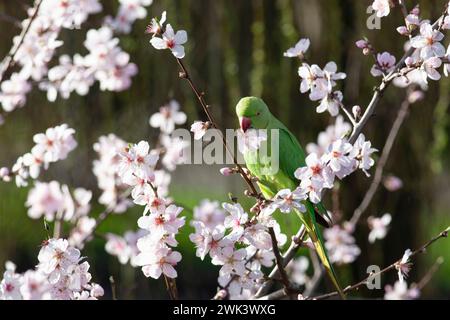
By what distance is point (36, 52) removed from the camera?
Result: 187cm

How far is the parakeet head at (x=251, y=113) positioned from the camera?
56.7 inches

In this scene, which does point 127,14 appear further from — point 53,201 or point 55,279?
point 55,279

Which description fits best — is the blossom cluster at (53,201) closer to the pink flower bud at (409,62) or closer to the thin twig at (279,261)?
the thin twig at (279,261)

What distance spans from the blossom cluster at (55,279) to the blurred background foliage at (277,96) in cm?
137

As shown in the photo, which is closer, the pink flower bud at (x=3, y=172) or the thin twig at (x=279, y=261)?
the thin twig at (x=279, y=261)

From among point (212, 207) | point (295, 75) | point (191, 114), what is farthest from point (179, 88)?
point (212, 207)

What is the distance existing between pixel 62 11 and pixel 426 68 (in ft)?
3.36

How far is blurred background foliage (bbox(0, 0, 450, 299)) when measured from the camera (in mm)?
2709

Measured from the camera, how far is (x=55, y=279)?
127cm

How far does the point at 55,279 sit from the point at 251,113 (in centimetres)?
53

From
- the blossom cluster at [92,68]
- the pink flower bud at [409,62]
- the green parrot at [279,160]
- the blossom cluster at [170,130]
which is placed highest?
the blossom cluster at [92,68]

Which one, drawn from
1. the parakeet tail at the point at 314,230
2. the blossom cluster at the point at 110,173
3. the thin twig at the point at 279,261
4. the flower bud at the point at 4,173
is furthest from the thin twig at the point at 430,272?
the flower bud at the point at 4,173

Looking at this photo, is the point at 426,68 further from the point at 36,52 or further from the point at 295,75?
the point at 295,75

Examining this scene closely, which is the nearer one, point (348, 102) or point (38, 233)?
point (348, 102)
